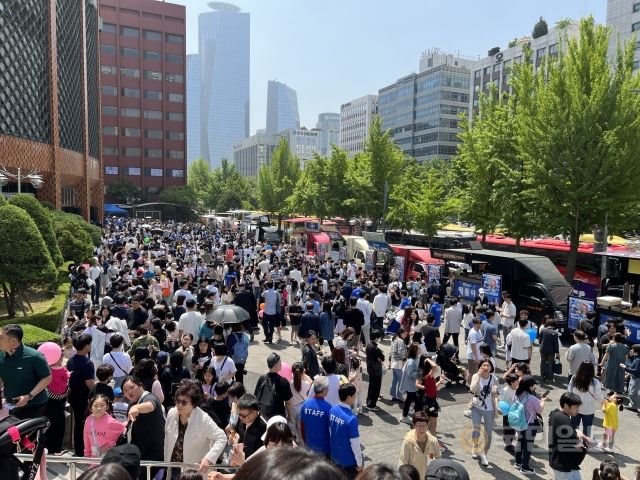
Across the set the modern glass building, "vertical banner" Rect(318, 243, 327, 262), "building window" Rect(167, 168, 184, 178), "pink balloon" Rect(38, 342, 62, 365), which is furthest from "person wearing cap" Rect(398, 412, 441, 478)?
the modern glass building

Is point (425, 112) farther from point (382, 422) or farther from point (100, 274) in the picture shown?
point (382, 422)

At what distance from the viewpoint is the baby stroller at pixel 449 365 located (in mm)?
10836

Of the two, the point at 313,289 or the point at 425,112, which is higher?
the point at 425,112

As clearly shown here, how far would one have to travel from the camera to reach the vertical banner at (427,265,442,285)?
21.8 m

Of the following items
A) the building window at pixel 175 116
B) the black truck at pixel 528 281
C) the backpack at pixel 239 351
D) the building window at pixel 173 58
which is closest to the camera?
the backpack at pixel 239 351

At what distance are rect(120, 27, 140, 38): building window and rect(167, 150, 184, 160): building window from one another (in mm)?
18917

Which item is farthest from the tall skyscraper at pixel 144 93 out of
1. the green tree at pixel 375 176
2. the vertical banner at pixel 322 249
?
the vertical banner at pixel 322 249

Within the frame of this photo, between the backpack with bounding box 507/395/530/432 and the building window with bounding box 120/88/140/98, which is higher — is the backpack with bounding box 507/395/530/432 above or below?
below

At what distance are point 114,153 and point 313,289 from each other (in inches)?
3005

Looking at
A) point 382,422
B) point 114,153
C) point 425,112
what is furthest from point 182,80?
point 382,422

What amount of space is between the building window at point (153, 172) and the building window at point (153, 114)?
841 centimetres

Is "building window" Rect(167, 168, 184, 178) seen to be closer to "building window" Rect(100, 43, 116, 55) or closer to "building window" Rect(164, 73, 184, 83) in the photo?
"building window" Rect(164, 73, 184, 83)

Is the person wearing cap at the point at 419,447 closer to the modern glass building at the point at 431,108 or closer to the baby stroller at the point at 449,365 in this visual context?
the baby stroller at the point at 449,365

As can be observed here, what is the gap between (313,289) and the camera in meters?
15.0
